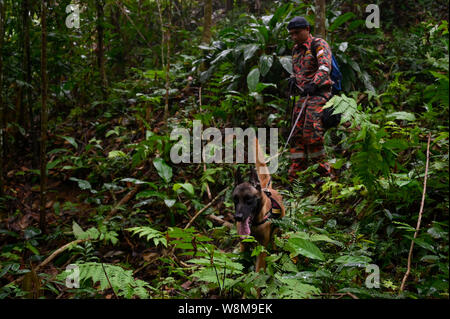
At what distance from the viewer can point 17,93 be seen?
722 cm

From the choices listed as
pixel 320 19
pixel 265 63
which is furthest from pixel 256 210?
pixel 265 63

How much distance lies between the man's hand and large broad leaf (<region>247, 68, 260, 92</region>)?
2.02 meters

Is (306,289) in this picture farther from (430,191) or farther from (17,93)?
(17,93)

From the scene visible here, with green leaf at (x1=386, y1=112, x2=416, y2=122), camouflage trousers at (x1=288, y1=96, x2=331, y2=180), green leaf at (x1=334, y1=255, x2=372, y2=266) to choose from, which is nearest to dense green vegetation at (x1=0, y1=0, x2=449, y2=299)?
green leaf at (x1=334, y1=255, x2=372, y2=266)

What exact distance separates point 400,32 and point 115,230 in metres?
7.58

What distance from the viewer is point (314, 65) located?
16.4 ft

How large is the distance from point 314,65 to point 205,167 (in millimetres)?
2496

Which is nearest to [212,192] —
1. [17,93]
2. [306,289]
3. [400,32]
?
[306,289]

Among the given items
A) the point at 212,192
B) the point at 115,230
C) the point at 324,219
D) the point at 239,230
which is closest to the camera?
the point at 239,230

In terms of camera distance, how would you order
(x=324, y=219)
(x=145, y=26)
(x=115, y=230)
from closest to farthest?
(x=324, y=219), (x=115, y=230), (x=145, y=26)

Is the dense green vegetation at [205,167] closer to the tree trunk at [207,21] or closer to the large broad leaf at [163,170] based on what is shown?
the large broad leaf at [163,170]

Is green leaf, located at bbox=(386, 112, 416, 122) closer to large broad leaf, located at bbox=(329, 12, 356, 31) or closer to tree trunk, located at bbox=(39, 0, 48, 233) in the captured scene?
large broad leaf, located at bbox=(329, 12, 356, 31)

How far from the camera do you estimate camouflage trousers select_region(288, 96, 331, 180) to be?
493cm

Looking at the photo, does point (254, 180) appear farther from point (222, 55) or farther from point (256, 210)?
point (222, 55)
